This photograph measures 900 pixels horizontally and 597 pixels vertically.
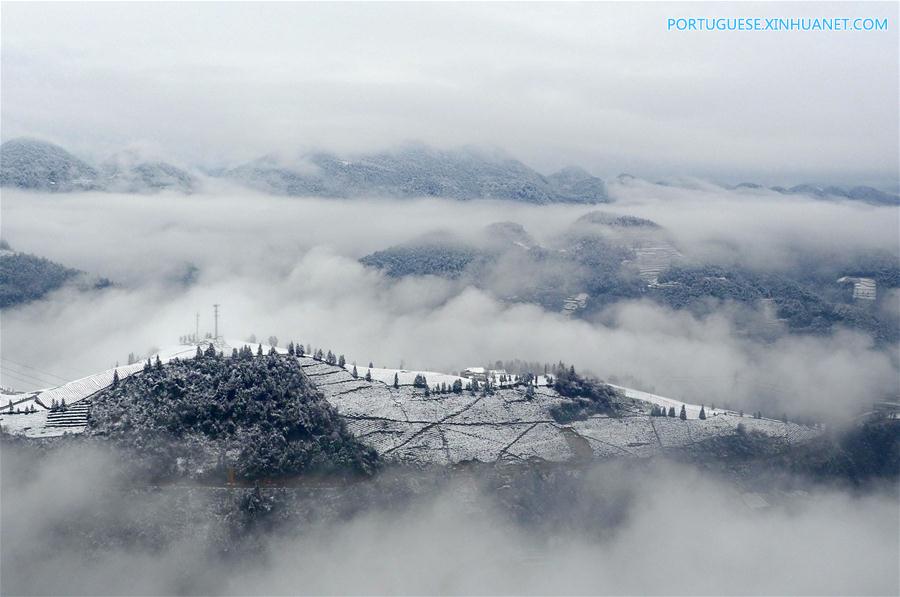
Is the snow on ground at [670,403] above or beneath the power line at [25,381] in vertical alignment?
beneath

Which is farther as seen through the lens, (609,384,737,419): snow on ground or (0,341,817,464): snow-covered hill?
(609,384,737,419): snow on ground

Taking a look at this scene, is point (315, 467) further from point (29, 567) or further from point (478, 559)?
point (29, 567)

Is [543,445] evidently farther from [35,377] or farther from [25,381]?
[35,377]

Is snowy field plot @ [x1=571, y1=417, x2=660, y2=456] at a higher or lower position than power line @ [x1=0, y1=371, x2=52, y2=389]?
lower

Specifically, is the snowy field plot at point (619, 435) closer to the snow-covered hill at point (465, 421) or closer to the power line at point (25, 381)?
the snow-covered hill at point (465, 421)

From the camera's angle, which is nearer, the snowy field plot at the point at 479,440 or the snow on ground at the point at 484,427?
the snow on ground at the point at 484,427

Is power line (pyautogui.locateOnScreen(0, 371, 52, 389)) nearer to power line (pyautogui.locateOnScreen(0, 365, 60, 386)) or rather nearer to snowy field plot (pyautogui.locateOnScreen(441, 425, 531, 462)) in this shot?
power line (pyautogui.locateOnScreen(0, 365, 60, 386))

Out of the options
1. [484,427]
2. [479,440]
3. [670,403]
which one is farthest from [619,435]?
[479,440]

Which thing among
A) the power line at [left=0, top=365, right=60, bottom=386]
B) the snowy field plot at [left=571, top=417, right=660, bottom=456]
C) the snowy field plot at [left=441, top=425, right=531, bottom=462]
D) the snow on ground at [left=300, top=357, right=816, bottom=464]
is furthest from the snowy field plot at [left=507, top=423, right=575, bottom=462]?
the power line at [left=0, top=365, right=60, bottom=386]

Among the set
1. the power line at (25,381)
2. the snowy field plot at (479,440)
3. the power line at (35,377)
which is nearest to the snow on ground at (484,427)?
the snowy field plot at (479,440)

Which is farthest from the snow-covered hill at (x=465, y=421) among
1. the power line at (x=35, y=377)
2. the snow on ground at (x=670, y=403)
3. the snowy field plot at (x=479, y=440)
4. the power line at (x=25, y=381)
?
the power line at (x=35, y=377)

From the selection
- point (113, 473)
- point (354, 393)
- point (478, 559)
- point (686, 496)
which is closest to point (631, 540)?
point (686, 496)
